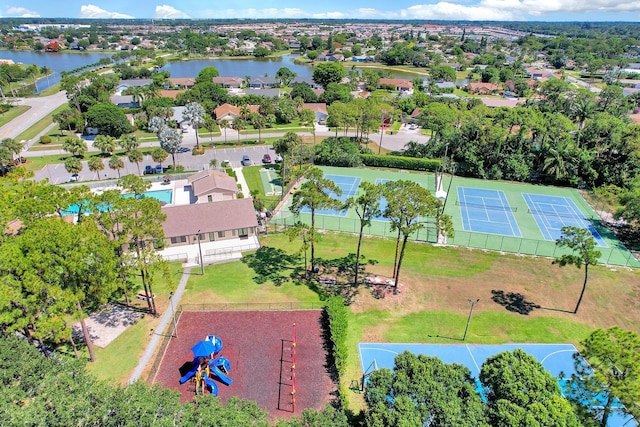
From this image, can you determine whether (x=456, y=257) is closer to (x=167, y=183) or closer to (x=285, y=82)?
(x=167, y=183)

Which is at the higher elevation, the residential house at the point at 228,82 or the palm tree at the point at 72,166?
the residential house at the point at 228,82

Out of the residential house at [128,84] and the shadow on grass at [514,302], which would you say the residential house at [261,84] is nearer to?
the residential house at [128,84]

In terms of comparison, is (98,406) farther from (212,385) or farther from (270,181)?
(270,181)

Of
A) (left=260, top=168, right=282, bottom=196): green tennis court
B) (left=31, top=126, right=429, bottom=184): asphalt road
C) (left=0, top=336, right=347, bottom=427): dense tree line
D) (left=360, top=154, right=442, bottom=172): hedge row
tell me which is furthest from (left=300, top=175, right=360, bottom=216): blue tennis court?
(left=0, top=336, right=347, bottom=427): dense tree line

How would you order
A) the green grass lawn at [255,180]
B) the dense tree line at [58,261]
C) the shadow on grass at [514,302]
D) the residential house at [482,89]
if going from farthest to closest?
the residential house at [482,89] → the green grass lawn at [255,180] → the shadow on grass at [514,302] → the dense tree line at [58,261]

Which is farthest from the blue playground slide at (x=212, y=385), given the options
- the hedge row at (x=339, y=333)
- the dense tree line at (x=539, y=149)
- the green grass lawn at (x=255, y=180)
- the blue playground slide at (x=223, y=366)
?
the dense tree line at (x=539, y=149)

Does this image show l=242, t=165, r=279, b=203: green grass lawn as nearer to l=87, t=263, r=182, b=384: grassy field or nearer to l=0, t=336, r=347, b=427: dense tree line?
l=87, t=263, r=182, b=384: grassy field

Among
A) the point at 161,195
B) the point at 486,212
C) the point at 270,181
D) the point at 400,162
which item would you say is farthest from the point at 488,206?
the point at 161,195
